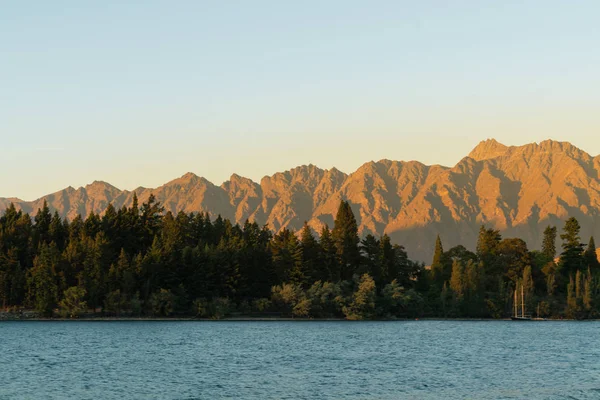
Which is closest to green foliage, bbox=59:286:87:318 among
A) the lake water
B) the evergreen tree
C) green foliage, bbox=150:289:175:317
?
the evergreen tree

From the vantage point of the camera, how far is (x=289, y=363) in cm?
10456

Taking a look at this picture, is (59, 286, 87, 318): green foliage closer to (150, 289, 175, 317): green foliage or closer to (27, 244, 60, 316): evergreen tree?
(27, 244, 60, 316): evergreen tree

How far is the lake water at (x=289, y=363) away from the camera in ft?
264

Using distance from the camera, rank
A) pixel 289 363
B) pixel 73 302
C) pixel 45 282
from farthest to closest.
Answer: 1. pixel 45 282
2. pixel 73 302
3. pixel 289 363

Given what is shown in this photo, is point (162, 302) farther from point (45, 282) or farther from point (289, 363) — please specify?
point (289, 363)

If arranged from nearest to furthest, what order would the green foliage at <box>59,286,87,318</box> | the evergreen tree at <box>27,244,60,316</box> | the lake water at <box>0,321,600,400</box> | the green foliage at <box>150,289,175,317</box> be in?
the lake water at <box>0,321,600,400</box> < the green foliage at <box>59,286,87,318</box> < the evergreen tree at <box>27,244,60,316</box> < the green foliage at <box>150,289,175,317</box>

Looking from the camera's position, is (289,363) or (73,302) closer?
(289,363)

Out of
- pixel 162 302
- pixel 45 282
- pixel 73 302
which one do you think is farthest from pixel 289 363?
pixel 45 282

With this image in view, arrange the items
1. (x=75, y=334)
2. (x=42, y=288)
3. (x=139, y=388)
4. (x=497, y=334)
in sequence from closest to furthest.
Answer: (x=139, y=388)
(x=75, y=334)
(x=497, y=334)
(x=42, y=288)

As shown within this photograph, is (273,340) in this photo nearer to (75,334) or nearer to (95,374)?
(75,334)

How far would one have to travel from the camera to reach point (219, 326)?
586ft

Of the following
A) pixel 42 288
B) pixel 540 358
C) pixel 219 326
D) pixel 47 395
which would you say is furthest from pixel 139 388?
pixel 42 288

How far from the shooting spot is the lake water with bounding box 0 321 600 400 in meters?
80.4

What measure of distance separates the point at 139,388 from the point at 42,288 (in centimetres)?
12040
